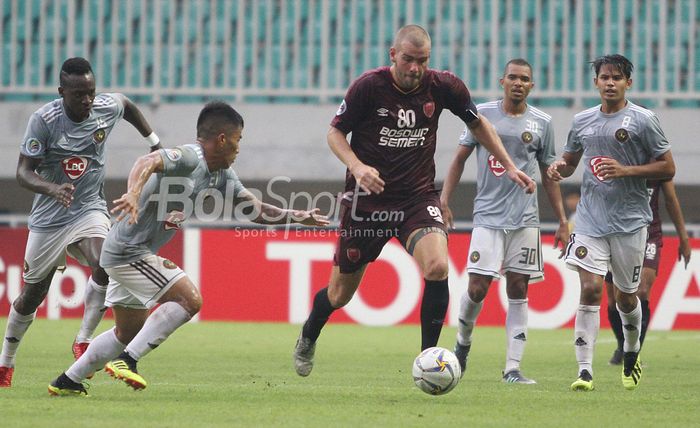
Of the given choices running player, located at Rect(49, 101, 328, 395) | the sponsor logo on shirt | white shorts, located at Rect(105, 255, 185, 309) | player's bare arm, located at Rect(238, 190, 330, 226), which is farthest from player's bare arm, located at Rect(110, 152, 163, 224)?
the sponsor logo on shirt

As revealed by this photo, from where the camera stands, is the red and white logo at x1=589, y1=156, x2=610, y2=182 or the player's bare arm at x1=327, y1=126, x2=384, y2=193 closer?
the player's bare arm at x1=327, y1=126, x2=384, y2=193

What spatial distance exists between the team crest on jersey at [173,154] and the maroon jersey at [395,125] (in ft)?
3.88

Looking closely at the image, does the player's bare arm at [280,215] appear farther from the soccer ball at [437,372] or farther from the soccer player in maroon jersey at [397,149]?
the soccer ball at [437,372]

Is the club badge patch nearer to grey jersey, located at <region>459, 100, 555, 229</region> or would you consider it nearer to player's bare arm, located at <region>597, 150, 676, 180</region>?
grey jersey, located at <region>459, 100, 555, 229</region>

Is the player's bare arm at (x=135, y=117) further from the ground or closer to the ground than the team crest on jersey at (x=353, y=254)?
further from the ground

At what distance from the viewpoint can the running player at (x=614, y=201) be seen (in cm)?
802

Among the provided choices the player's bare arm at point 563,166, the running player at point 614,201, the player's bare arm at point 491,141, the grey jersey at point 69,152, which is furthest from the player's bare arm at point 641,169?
the grey jersey at point 69,152

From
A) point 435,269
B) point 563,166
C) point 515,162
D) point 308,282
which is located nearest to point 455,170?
point 515,162

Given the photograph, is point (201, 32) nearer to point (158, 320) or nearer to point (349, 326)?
point (349, 326)

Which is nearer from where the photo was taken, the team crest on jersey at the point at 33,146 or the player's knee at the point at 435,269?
the player's knee at the point at 435,269

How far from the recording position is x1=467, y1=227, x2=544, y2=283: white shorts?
8898mm

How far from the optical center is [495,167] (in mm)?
9031

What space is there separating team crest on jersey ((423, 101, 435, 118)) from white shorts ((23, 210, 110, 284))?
93.6 inches

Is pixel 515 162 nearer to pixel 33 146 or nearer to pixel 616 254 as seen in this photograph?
pixel 616 254
